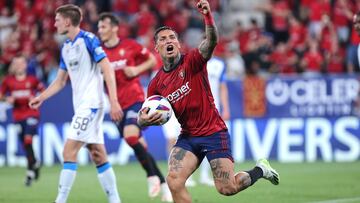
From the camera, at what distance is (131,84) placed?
13.5 metres

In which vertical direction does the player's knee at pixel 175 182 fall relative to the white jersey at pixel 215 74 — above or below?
below

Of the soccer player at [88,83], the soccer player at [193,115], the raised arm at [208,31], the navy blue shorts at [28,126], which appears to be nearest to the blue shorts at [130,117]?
the soccer player at [88,83]

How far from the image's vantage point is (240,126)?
67.6 ft

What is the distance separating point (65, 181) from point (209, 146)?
7.45 ft

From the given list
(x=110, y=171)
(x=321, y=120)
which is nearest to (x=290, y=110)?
(x=321, y=120)

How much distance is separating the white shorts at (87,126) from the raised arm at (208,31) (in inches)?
95.9

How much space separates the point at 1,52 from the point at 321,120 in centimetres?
983

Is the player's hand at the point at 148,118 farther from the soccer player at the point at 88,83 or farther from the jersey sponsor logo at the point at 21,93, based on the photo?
the jersey sponsor logo at the point at 21,93

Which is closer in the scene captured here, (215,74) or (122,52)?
(122,52)

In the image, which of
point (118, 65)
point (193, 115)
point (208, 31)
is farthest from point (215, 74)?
point (208, 31)

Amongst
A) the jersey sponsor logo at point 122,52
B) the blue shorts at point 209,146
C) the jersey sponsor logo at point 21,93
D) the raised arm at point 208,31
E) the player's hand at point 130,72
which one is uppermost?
the raised arm at point 208,31

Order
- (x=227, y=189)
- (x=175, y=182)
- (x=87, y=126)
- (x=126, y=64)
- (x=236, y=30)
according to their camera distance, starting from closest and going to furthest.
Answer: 1. (x=175, y=182)
2. (x=227, y=189)
3. (x=87, y=126)
4. (x=126, y=64)
5. (x=236, y=30)

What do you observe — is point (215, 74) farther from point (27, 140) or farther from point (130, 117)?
point (27, 140)

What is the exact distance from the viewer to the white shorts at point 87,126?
1123cm
